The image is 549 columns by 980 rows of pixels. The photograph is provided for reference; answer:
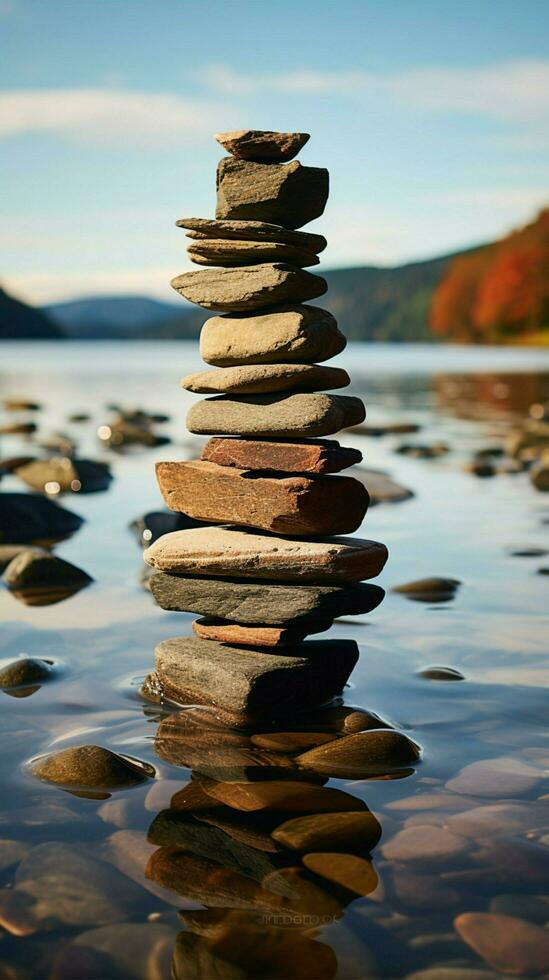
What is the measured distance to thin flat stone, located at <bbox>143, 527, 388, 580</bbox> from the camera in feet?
19.3

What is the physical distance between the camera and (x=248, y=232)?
5.97m

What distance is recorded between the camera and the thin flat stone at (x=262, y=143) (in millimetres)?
6043

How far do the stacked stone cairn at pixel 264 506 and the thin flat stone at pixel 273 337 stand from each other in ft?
0.03

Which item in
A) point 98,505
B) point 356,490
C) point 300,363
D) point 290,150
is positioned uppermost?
point 290,150

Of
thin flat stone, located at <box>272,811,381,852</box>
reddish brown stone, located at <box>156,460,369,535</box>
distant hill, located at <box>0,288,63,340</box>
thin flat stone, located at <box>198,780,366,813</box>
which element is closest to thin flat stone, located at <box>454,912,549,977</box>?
thin flat stone, located at <box>272,811,381,852</box>

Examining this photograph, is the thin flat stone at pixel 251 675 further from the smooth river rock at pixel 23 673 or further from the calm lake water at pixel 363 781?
the smooth river rock at pixel 23 673

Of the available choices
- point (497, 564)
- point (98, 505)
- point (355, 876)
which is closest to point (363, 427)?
point (98, 505)

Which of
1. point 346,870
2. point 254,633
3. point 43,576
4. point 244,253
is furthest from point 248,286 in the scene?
point 43,576

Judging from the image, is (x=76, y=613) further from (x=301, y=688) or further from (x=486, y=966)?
(x=486, y=966)

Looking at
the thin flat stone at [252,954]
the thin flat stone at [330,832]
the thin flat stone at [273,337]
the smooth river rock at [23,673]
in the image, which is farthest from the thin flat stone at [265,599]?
the thin flat stone at [252,954]

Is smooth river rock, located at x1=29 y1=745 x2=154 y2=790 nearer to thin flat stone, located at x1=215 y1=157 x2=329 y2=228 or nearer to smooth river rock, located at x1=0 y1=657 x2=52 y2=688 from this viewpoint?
smooth river rock, located at x1=0 y1=657 x2=52 y2=688

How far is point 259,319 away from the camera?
240 inches

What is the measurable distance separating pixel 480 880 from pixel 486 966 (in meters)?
0.57

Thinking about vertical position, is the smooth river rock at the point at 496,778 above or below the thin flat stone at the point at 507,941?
below
